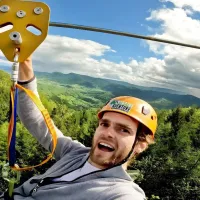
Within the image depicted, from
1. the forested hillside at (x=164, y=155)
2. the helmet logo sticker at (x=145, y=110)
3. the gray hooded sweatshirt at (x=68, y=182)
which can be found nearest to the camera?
the gray hooded sweatshirt at (x=68, y=182)

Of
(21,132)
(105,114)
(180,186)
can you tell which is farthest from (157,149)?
(105,114)

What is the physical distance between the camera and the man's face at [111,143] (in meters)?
3.20

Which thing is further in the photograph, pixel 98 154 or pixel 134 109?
pixel 134 109

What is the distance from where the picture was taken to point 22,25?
8.48 feet

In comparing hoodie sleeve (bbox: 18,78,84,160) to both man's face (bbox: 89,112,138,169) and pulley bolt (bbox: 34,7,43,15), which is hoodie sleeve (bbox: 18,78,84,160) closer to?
man's face (bbox: 89,112,138,169)

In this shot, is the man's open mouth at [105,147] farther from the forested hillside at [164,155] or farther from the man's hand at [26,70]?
the forested hillside at [164,155]

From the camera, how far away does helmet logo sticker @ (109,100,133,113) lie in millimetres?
3426

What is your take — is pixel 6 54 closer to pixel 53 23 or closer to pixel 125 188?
pixel 53 23

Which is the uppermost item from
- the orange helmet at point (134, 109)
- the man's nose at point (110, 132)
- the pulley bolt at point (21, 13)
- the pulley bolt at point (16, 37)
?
the pulley bolt at point (21, 13)

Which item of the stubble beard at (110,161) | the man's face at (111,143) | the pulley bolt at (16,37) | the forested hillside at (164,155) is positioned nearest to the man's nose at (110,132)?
the man's face at (111,143)

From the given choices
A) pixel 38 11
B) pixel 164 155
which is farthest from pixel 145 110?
pixel 164 155

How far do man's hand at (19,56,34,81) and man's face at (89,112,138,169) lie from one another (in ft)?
2.55

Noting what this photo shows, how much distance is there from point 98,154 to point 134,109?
0.56 m

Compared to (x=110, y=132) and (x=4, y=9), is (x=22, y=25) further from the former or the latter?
(x=110, y=132)
